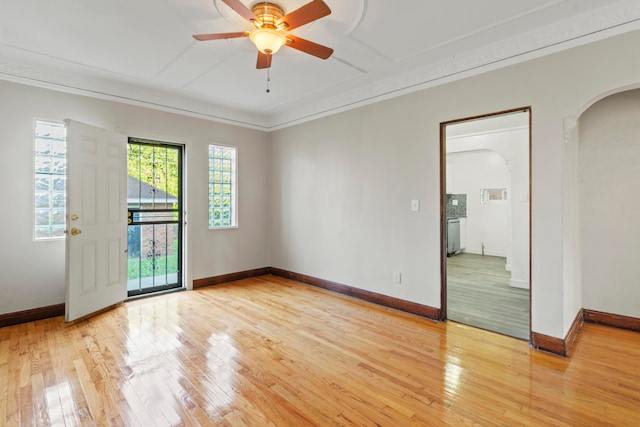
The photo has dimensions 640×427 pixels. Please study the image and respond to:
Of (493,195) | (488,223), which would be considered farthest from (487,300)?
(493,195)

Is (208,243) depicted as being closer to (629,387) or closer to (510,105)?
(510,105)

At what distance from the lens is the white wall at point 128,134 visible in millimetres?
3354

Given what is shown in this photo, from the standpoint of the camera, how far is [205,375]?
2373 millimetres

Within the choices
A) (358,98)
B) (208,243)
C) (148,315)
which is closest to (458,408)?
(148,315)

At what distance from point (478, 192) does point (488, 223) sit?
0.81 m

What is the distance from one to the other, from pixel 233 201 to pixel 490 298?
412 cm

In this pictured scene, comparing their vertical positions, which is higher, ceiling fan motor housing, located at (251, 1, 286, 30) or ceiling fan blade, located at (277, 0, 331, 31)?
ceiling fan motor housing, located at (251, 1, 286, 30)

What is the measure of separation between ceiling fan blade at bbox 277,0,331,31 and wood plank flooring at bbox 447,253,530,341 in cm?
325

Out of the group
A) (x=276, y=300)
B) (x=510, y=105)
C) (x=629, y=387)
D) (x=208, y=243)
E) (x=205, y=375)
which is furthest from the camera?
(x=208, y=243)

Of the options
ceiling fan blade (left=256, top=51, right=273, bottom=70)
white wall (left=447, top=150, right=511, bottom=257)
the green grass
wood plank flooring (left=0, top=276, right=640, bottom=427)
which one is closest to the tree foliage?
the green grass

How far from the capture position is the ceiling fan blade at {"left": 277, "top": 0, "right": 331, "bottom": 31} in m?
1.94

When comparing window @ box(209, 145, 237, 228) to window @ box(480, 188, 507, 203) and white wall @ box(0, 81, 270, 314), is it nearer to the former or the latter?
white wall @ box(0, 81, 270, 314)

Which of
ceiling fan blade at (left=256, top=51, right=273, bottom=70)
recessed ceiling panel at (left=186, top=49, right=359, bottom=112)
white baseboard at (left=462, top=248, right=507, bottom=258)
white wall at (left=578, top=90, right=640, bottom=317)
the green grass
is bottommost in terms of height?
white baseboard at (left=462, top=248, right=507, bottom=258)

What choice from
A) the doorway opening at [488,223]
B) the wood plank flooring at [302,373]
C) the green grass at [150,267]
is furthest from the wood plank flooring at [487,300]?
the green grass at [150,267]
